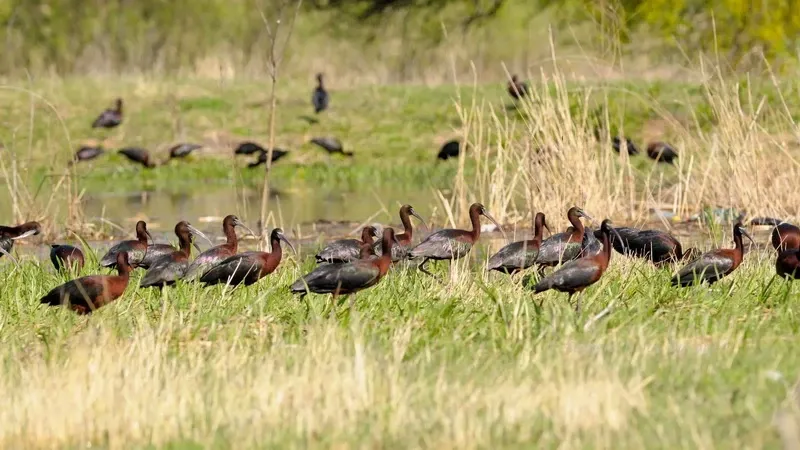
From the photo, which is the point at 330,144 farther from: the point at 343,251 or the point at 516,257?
the point at 516,257

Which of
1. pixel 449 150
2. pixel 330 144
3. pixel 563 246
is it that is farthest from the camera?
pixel 330 144

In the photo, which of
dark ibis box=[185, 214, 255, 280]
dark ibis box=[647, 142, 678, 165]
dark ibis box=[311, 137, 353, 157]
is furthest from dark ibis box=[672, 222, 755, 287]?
dark ibis box=[311, 137, 353, 157]

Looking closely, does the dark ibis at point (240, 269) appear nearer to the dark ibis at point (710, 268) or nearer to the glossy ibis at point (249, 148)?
the dark ibis at point (710, 268)

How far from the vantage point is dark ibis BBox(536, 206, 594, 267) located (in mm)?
12195

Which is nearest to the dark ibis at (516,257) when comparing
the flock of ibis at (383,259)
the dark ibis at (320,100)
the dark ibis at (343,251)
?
the flock of ibis at (383,259)

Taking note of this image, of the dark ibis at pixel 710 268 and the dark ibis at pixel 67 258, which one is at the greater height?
the dark ibis at pixel 710 268

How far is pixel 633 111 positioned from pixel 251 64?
39.7ft

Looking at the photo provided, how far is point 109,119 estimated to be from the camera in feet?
91.5

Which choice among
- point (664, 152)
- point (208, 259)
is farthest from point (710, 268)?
point (664, 152)

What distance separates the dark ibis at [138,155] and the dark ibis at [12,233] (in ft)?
33.0

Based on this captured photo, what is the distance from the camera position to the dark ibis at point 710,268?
10.4 m

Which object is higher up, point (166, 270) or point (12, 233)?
point (166, 270)

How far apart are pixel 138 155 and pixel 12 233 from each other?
11.3 meters

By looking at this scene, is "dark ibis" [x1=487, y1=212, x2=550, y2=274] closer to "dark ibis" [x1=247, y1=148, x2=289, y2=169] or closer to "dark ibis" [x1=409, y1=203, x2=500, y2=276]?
"dark ibis" [x1=409, y1=203, x2=500, y2=276]
